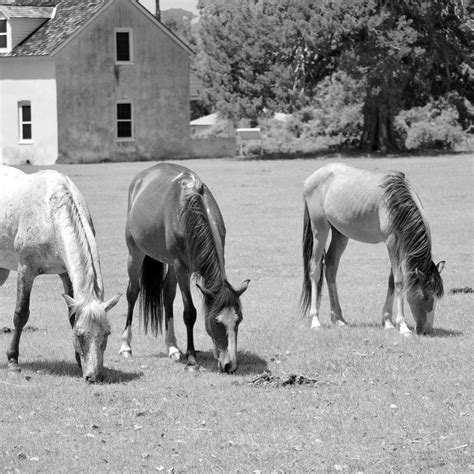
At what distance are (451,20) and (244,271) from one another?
114 ft

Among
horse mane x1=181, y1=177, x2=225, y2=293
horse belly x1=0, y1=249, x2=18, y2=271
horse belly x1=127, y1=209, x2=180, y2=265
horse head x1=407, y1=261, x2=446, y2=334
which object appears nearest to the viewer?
horse mane x1=181, y1=177, x2=225, y2=293

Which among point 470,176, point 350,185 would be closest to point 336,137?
point 470,176

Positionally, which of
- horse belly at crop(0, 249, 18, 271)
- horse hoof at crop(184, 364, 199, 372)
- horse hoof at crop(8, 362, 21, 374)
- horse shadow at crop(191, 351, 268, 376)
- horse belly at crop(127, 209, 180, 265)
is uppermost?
horse belly at crop(127, 209, 180, 265)

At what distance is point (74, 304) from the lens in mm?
9586

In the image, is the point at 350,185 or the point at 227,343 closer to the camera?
the point at 227,343

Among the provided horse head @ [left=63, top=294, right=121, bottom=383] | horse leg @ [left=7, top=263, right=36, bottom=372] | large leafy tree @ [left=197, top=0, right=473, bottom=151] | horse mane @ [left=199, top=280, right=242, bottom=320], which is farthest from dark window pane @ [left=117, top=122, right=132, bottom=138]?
horse head @ [left=63, top=294, right=121, bottom=383]

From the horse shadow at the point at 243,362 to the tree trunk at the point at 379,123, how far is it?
39.1 meters

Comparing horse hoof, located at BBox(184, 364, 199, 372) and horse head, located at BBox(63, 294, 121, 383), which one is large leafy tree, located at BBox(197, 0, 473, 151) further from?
horse head, located at BBox(63, 294, 121, 383)

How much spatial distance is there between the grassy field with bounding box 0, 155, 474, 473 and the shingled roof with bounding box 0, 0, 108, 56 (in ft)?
117

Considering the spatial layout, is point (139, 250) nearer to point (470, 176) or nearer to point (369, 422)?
point (369, 422)

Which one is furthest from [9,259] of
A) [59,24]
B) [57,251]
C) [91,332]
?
[59,24]

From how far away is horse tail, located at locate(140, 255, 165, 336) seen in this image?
11711mm

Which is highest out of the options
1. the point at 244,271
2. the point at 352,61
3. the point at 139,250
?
the point at 352,61

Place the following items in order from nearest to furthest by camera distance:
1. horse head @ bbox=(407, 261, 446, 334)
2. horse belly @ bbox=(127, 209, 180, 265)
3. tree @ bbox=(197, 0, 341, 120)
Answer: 1. horse belly @ bbox=(127, 209, 180, 265)
2. horse head @ bbox=(407, 261, 446, 334)
3. tree @ bbox=(197, 0, 341, 120)
